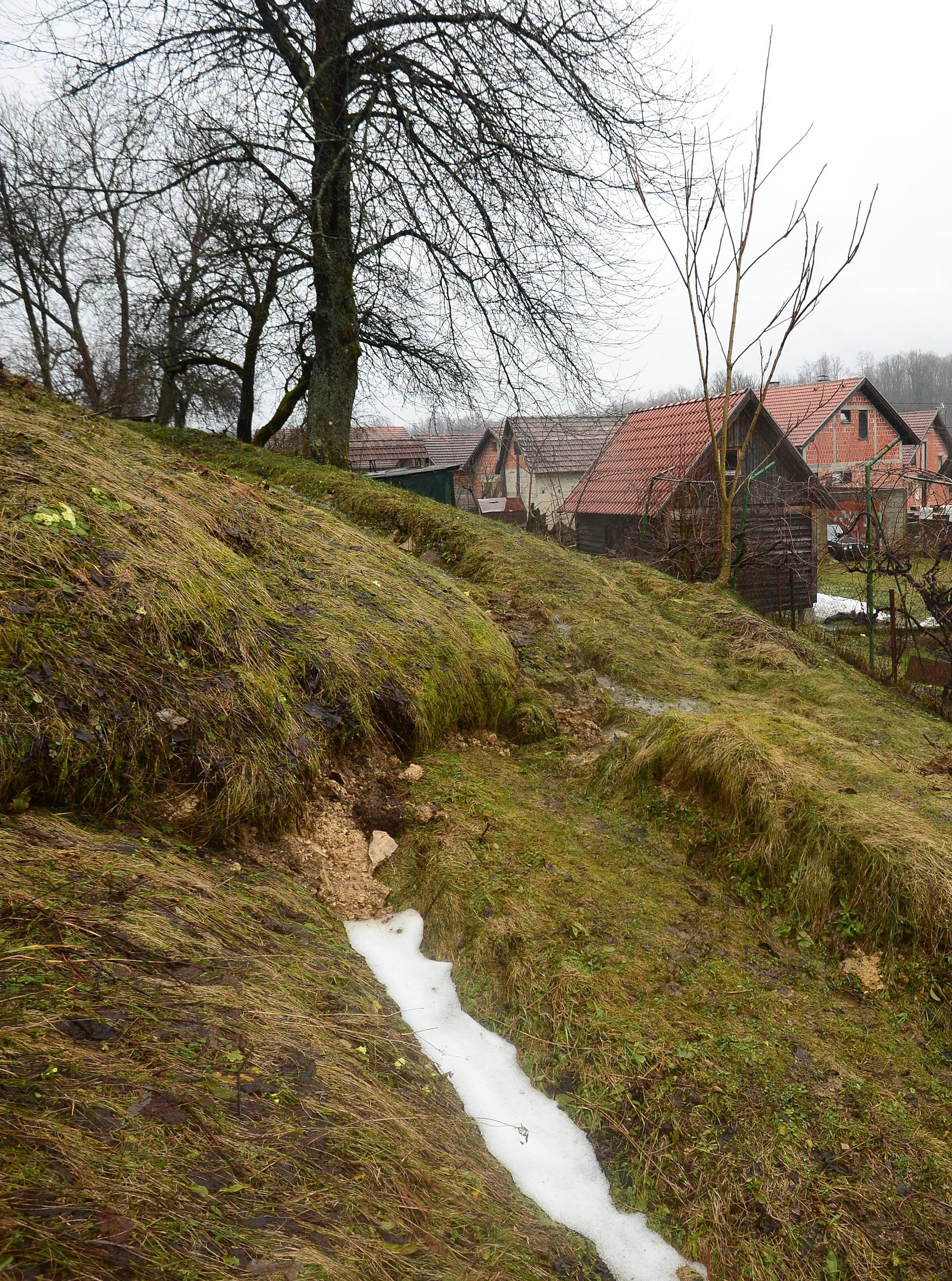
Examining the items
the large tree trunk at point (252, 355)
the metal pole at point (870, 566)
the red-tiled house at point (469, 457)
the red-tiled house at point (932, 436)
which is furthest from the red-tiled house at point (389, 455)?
the red-tiled house at point (932, 436)

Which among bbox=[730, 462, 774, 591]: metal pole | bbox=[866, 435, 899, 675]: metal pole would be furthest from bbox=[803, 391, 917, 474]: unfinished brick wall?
bbox=[866, 435, 899, 675]: metal pole

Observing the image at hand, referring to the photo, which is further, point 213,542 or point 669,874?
point 213,542

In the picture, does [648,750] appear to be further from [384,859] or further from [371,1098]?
[371,1098]

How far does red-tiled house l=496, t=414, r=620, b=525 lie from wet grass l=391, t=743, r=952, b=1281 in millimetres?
7670

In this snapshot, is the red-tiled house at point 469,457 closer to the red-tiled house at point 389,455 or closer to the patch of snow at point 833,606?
the red-tiled house at point 389,455

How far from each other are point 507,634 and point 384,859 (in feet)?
7.48

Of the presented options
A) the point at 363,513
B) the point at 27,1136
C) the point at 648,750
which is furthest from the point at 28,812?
the point at 363,513

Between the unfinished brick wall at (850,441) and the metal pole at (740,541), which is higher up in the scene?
the unfinished brick wall at (850,441)

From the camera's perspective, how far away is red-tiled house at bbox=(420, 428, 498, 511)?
35.9 metres

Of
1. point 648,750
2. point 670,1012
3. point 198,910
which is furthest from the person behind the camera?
point 648,750

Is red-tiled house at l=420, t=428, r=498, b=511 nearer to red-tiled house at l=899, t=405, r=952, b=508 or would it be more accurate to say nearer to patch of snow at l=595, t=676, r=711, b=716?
red-tiled house at l=899, t=405, r=952, b=508

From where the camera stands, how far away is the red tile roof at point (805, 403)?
87.7 feet

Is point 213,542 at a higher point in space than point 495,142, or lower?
lower

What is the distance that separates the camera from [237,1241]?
1.37 meters
